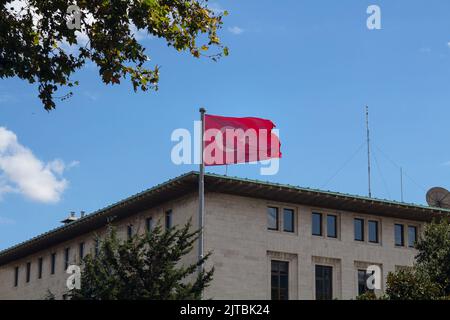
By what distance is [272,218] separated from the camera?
170ft

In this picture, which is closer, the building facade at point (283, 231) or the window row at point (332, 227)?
the building facade at point (283, 231)

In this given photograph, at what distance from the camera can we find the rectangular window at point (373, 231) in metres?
55.2

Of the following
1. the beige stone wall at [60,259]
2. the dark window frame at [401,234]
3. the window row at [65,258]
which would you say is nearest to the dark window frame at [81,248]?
the window row at [65,258]

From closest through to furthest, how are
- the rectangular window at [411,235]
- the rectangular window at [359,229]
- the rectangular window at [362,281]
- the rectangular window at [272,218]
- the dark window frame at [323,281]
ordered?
the rectangular window at [272,218]
the dark window frame at [323,281]
the rectangular window at [362,281]
the rectangular window at [359,229]
the rectangular window at [411,235]

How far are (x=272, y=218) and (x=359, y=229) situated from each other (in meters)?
6.38

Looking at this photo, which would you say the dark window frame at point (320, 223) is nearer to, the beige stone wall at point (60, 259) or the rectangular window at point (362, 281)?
the rectangular window at point (362, 281)

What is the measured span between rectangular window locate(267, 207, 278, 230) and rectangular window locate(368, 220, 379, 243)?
6858 millimetres

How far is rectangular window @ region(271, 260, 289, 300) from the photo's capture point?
51.3 meters

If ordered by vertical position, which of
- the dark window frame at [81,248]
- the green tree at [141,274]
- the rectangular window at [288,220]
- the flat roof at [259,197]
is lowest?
the green tree at [141,274]

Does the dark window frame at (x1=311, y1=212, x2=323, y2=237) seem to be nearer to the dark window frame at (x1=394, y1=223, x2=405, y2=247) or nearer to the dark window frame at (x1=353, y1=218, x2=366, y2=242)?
the dark window frame at (x1=353, y1=218, x2=366, y2=242)

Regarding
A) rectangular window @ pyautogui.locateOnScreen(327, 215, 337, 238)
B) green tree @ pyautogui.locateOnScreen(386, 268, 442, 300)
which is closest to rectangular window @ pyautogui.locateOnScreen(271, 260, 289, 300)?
rectangular window @ pyautogui.locateOnScreen(327, 215, 337, 238)

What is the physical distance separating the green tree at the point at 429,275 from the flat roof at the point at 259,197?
10.2 m

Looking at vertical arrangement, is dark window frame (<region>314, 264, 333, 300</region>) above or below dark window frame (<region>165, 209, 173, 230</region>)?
below

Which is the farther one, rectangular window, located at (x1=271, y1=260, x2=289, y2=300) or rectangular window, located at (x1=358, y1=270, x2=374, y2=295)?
rectangular window, located at (x1=358, y1=270, x2=374, y2=295)
